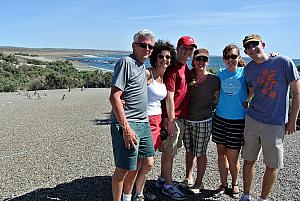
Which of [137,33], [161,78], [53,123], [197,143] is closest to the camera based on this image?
[137,33]

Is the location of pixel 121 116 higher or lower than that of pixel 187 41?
lower

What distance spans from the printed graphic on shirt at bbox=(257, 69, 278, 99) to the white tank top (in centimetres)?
108

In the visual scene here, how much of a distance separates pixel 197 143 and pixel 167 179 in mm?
597

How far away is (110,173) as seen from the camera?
237 inches

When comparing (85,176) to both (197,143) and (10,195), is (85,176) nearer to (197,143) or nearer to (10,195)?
(10,195)

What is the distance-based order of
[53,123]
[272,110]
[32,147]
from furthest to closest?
[53,123] → [32,147] → [272,110]

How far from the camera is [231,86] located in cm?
448

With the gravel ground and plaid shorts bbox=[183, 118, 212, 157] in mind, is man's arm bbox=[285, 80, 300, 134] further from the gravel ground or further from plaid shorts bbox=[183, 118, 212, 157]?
the gravel ground

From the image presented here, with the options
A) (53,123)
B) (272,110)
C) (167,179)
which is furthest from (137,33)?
(53,123)

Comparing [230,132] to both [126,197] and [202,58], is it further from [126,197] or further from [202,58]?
[126,197]

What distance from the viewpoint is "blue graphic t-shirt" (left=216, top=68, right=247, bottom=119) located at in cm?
446

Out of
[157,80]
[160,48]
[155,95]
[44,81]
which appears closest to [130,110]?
[155,95]

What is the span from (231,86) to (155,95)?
92 cm

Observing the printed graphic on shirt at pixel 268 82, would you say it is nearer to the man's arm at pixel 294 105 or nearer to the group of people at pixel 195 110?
the group of people at pixel 195 110
